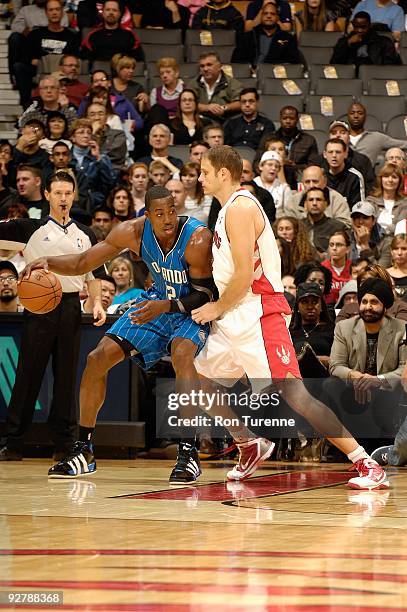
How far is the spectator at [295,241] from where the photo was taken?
954cm

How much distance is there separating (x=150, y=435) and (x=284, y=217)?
2.39 meters

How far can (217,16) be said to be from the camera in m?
14.4

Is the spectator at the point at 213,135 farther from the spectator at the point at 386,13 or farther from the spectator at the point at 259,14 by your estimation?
the spectator at the point at 386,13

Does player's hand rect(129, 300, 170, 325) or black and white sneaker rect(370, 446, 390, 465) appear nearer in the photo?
player's hand rect(129, 300, 170, 325)

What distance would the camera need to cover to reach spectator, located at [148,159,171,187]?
10734mm

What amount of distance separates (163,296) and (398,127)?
268 inches

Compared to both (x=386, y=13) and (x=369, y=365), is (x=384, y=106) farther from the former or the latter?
(x=369, y=365)

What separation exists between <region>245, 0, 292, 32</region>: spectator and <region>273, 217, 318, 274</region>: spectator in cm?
539

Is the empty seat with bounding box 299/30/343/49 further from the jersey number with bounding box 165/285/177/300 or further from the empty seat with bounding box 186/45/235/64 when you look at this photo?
the jersey number with bounding box 165/285/177/300

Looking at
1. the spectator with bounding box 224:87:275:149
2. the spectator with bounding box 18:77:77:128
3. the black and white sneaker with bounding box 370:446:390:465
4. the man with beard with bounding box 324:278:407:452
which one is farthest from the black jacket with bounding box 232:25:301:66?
the black and white sneaker with bounding box 370:446:390:465

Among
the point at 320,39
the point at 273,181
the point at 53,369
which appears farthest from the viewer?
the point at 320,39

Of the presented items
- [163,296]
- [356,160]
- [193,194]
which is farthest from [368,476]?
[356,160]

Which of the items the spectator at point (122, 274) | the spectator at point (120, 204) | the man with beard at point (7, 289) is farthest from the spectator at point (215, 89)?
the man with beard at point (7, 289)

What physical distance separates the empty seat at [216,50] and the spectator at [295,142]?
8.29 ft
